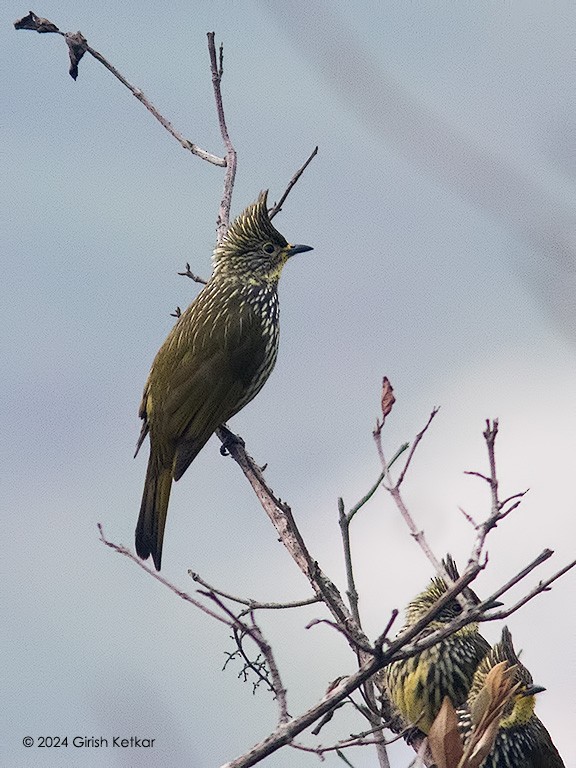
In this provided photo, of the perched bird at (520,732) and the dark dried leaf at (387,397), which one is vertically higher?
the dark dried leaf at (387,397)

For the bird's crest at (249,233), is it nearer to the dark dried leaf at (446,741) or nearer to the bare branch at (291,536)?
the bare branch at (291,536)

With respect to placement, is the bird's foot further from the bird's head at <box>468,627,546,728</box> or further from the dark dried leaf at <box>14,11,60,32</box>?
the dark dried leaf at <box>14,11,60,32</box>

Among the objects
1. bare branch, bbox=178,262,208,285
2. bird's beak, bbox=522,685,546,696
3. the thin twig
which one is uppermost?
bare branch, bbox=178,262,208,285

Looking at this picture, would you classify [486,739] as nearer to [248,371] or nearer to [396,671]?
[396,671]

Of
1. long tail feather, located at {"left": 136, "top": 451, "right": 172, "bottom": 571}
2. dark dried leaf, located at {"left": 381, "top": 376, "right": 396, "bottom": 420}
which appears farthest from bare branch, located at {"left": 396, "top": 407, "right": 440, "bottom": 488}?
long tail feather, located at {"left": 136, "top": 451, "right": 172, "bottom": 571}

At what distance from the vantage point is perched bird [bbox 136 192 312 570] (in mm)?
5445

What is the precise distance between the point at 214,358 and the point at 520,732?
2324 mm

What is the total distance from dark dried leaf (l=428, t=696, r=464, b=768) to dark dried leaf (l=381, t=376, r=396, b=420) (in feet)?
3.68

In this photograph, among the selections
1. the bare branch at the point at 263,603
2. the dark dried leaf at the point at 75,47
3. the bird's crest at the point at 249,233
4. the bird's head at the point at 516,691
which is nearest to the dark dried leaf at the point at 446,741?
the bare branch at the point at 263,603

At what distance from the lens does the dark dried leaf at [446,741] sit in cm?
212

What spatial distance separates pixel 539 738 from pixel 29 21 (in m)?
4.34

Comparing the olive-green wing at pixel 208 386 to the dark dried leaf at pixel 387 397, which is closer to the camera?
the dark dried leaf at pixel 387 397

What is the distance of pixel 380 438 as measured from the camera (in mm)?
3262

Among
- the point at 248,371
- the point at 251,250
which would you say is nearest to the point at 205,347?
the point at 248,371
